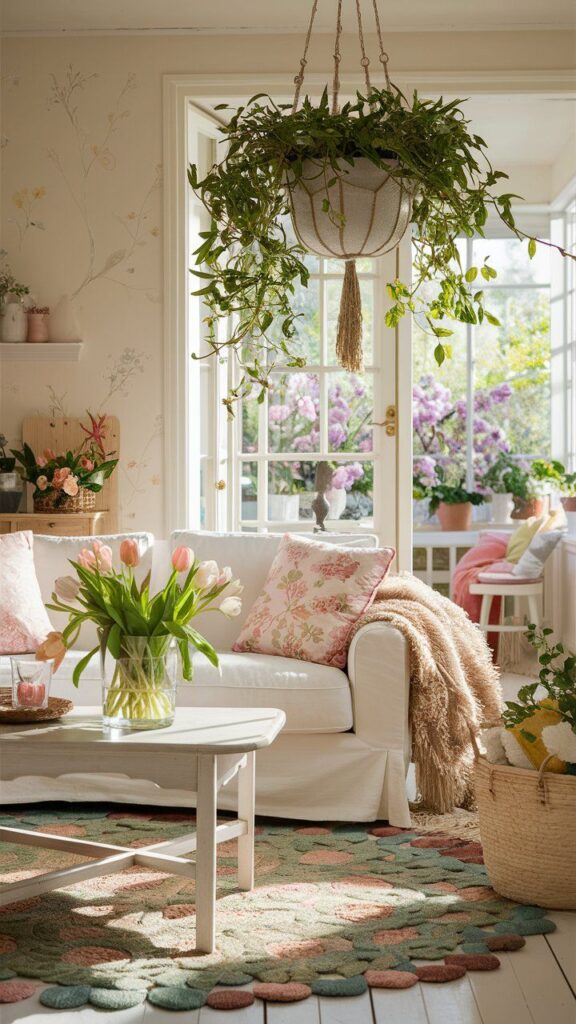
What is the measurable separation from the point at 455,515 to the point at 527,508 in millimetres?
458

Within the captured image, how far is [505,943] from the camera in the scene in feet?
7.97

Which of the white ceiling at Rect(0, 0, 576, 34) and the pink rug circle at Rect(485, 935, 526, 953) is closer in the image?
the pink rug circle at Rect(485, 935, 526, 953)

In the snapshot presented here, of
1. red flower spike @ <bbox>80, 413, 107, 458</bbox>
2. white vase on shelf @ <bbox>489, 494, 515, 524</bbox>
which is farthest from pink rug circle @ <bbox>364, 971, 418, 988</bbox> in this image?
white vase on shelf @ <bbox>489, 494, 515, 524</bbox>

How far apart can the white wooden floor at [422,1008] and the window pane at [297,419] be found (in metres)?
3.31

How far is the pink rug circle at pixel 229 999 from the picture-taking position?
7.07 ft

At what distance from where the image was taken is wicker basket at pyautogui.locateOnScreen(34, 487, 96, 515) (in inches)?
185

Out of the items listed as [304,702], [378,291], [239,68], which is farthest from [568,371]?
[304,702]

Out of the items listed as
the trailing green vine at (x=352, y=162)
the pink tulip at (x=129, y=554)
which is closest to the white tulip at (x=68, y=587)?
the pink tulip at (x=129, y=554)

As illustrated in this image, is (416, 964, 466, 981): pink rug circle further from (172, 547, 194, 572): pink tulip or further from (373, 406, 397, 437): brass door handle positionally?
(373, 406, 397, 437): brass door handle

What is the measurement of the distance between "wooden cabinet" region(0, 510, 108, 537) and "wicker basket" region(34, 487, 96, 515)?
0.02 meters

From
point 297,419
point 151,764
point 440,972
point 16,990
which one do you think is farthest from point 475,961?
point 297,419

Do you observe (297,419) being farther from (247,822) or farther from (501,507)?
(247,822)

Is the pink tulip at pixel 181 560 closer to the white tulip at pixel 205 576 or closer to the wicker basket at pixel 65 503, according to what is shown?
the white tulip at pixel 205 576

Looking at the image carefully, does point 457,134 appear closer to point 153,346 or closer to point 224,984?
point 224,984
